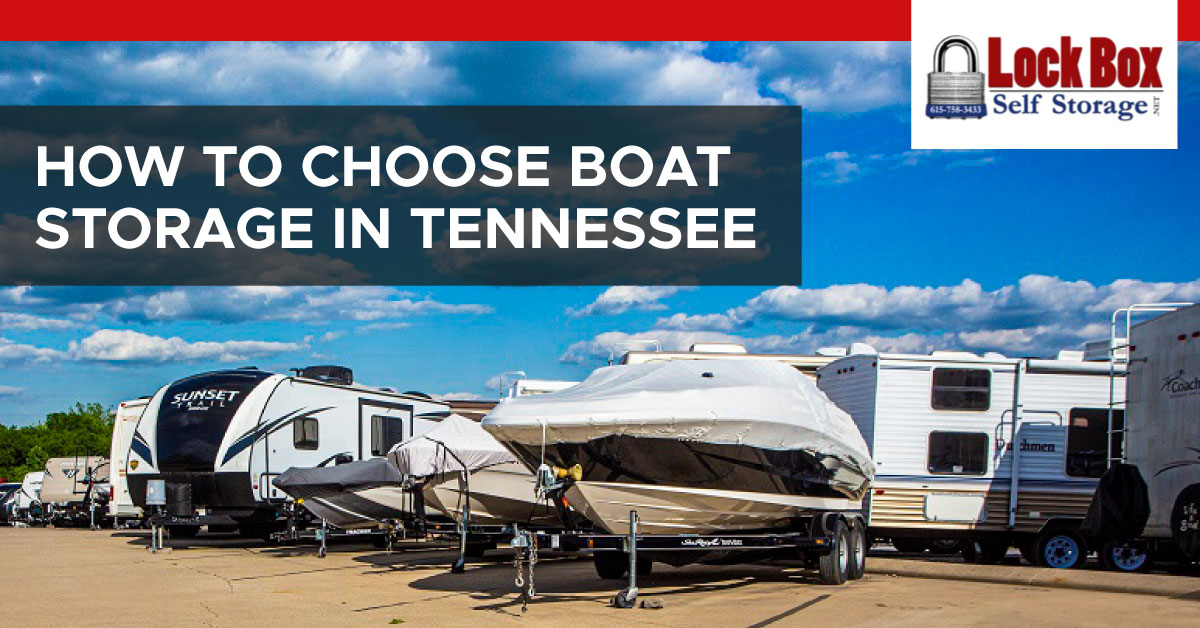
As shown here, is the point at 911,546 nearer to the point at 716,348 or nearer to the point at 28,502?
the point at 716,348

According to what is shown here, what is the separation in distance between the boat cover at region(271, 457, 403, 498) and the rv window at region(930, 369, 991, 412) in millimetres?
7924

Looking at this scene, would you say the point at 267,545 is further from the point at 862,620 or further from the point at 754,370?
the point at 862,620

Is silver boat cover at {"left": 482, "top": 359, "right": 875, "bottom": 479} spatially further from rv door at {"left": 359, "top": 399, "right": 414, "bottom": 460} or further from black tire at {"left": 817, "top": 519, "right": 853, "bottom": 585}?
rv door at {"left": 359, "top": 399, "right": 414, "bottom": 460}

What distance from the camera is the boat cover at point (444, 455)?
16.2 metres

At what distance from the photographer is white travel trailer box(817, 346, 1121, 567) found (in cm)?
1739

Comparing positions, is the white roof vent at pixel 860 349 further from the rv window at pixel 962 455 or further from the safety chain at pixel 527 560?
the safety chain at pixel 527 560

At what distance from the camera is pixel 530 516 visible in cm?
1680

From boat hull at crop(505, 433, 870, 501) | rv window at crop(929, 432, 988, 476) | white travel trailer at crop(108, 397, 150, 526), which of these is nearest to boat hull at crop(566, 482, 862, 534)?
boat hull at crop(505, 433, 870, 501)

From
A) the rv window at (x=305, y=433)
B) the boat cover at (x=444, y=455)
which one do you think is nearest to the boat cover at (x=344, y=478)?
the boat cover at (x=444, y=455)

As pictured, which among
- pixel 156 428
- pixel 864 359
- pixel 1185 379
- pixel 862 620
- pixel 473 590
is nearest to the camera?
pixel 862 620

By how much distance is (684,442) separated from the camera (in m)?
12.4

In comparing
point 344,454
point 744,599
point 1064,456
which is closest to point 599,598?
point 744,599

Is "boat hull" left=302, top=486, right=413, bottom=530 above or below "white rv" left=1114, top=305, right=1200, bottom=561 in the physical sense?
below

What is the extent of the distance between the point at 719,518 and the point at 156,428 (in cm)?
1266
